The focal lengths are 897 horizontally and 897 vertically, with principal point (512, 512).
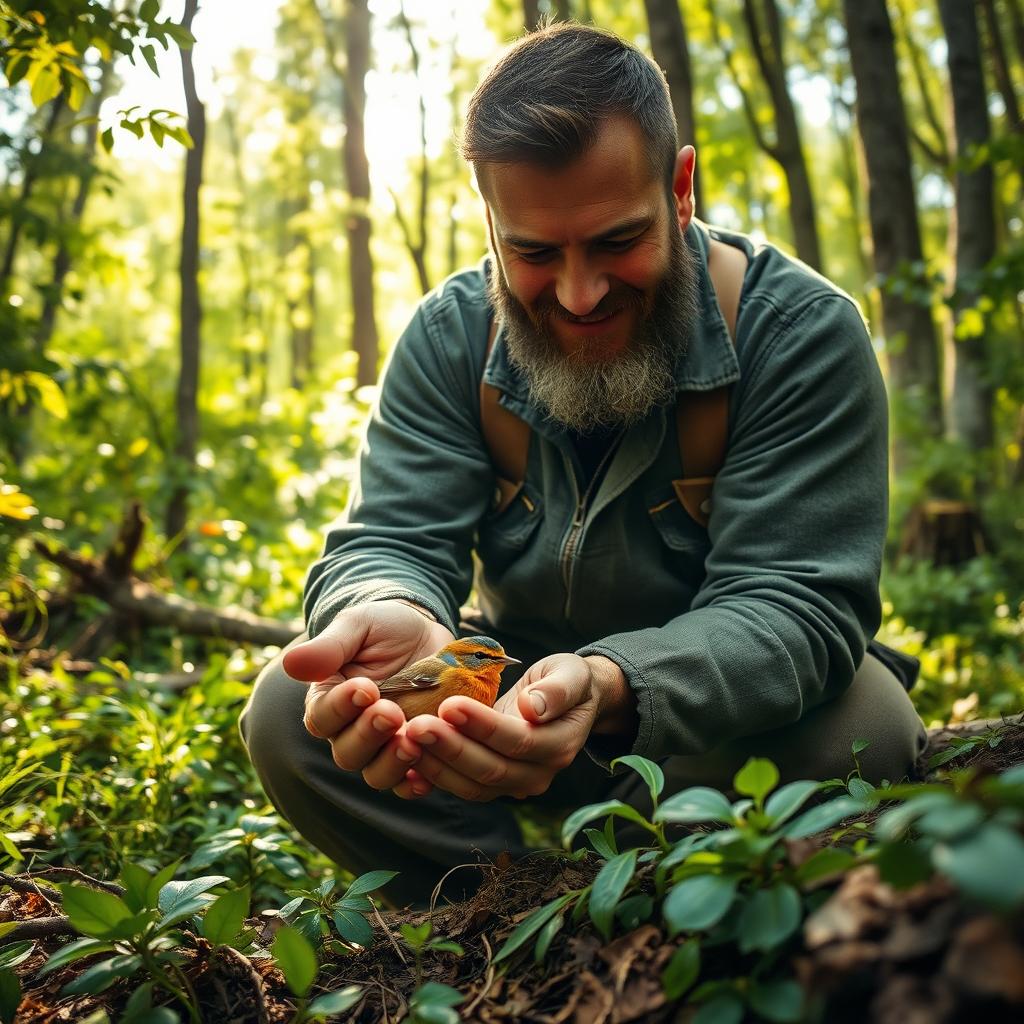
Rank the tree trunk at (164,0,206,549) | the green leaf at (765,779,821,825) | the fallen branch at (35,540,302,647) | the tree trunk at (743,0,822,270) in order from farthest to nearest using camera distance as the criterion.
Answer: the tree trunk at (743,0,822,270) < the tree trunk at (164,0,206,549) < the fallen branch at (35,540,302,647) < the green leaf at (765,779,821,825)

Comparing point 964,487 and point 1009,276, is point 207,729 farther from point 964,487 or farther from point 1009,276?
point 964,487

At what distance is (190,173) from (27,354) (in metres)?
2.32

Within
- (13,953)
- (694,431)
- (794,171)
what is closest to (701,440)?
(694,431)

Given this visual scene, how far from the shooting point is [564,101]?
2.50 metres

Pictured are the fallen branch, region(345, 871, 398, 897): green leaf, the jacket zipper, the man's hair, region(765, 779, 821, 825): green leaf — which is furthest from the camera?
the fallen branch

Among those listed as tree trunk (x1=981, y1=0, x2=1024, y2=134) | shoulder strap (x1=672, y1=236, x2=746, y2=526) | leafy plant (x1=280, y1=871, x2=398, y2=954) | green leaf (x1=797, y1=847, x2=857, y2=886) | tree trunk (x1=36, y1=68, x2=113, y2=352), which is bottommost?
leafy plant (x1=280, y1=871, x2=398, y2=954)

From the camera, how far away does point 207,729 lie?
10.2 ft

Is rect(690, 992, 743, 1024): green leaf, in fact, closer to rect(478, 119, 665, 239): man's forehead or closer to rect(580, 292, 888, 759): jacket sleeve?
rect(580, 292, 888, 759): jacket sleeve

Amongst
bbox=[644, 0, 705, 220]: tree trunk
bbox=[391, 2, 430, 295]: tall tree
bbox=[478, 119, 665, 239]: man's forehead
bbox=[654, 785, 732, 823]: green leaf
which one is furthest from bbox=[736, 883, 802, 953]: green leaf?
bbox=[391, 2, 430, 295]: tall tree

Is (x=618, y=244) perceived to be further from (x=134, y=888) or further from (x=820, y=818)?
(x=134, y=888)

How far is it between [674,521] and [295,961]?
1856 millimetres

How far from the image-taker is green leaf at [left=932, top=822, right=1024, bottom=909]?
0.81 metres

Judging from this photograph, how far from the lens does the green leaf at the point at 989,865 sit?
0.81m

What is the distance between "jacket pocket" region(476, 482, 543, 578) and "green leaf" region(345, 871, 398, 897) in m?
1.32
